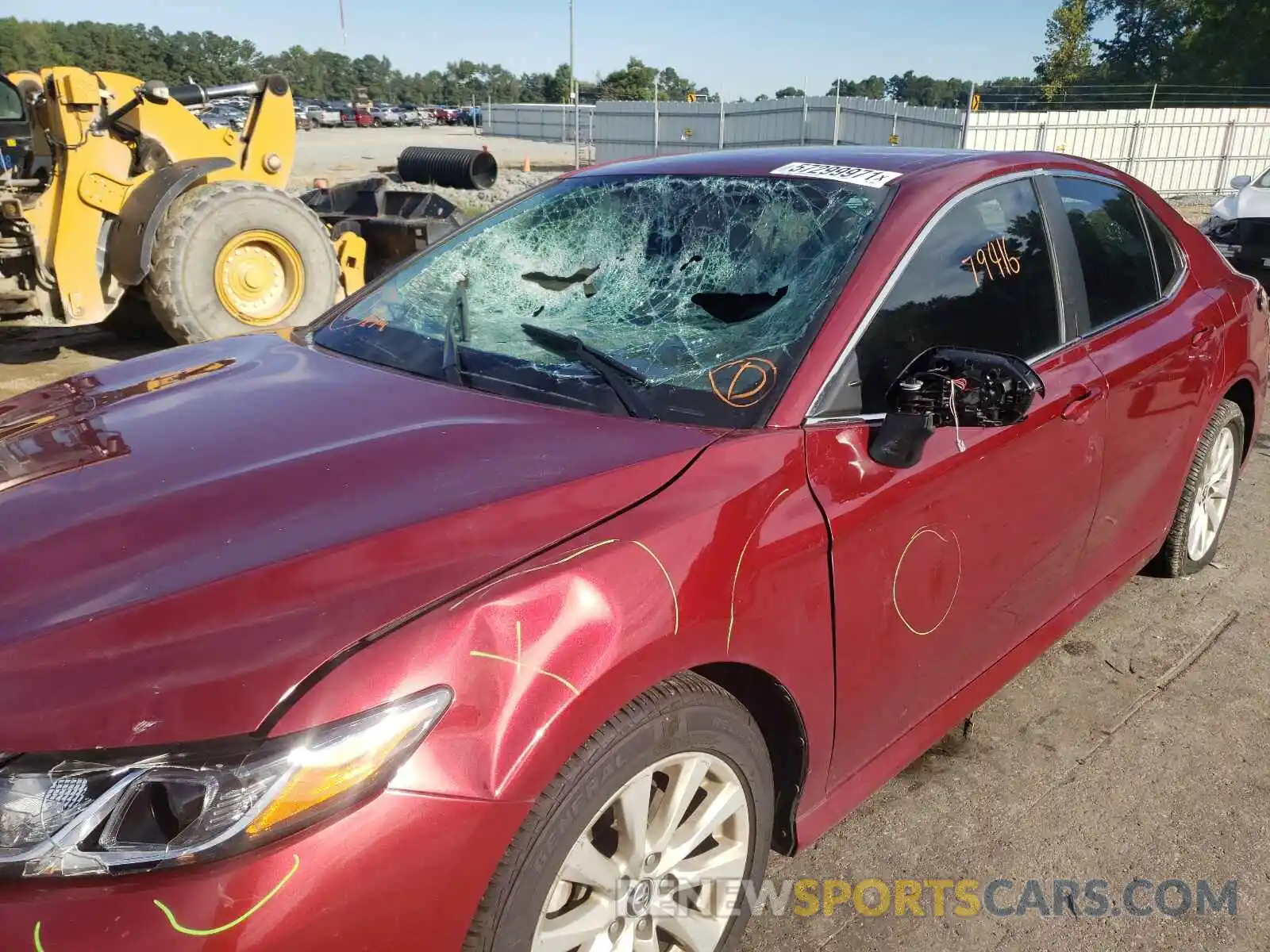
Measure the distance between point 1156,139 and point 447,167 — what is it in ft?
51.9

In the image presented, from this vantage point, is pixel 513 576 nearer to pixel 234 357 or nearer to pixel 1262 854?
pixel 234 357

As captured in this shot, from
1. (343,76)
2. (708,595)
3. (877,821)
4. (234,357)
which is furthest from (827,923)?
(343,76)

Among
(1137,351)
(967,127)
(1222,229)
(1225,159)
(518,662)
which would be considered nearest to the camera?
(518,662)

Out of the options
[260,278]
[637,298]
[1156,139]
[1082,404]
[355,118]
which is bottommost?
[260,278]

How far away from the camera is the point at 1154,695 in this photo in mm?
3195

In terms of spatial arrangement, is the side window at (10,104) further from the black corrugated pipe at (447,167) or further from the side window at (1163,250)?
the side window at (1163,250)

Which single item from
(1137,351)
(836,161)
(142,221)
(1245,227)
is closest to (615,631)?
(836,161)

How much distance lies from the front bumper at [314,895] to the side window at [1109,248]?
240cm

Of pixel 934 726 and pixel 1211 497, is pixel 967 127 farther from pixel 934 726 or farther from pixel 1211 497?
pixel 934 726

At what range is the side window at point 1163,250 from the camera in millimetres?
3389

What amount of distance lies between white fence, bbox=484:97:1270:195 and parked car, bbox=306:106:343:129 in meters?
41.9

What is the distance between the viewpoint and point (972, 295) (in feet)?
8.24

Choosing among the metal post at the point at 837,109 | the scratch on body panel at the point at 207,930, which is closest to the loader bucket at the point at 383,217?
the scratch on body panel at the point at 207,930

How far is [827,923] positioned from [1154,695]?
62.7 inches
